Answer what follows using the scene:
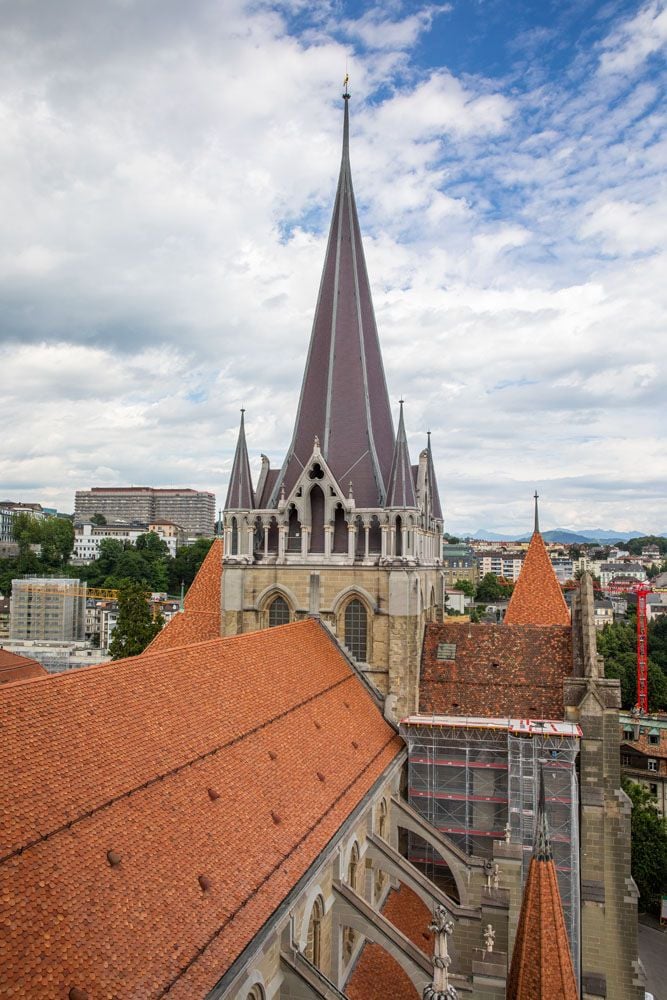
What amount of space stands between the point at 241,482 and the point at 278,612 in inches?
192

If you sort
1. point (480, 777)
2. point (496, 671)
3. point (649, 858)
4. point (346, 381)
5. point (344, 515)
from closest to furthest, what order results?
point (480, 777)
point (496, 671)
point (344, 515)
point (346, 381)
point (649, 858)

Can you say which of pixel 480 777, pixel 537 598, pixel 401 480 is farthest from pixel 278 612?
pixel 537 598

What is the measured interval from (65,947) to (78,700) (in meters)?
4.15

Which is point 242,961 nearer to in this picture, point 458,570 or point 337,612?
point 337,612

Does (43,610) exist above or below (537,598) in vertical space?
below

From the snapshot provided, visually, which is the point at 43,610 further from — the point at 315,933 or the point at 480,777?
the point at 315,933

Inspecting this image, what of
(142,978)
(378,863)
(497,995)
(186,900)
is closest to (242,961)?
(186,900)

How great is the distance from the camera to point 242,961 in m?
9.47

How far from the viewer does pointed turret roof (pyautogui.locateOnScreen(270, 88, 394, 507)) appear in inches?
1015

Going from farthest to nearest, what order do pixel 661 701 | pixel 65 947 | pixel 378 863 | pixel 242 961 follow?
1. pixel 661 701
2. pixel 378 863
3. pixel 242 961
4. pixel 65 947

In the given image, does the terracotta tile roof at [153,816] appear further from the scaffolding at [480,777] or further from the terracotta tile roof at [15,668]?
the terracotta tile roof at [15,668]

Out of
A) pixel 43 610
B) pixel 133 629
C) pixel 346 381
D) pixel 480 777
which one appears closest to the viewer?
pixel 480 777

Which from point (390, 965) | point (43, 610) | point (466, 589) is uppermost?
point (466, 589)

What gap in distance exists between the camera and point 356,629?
24375mm
